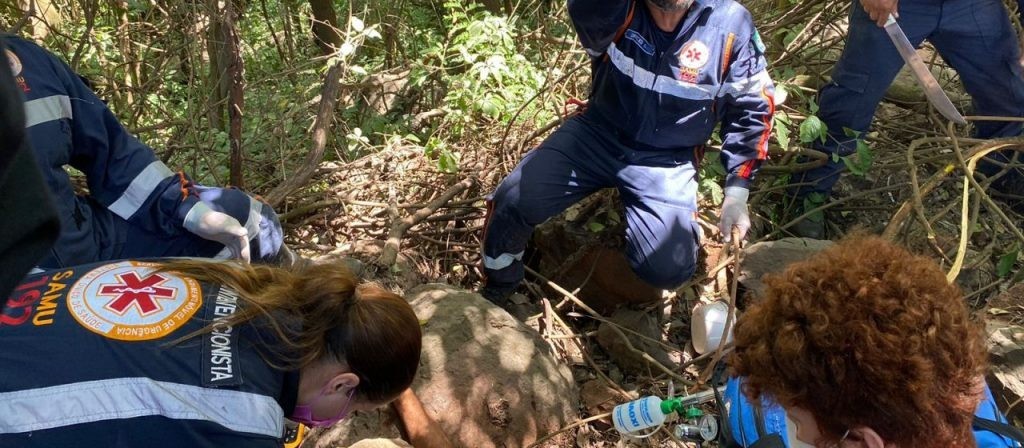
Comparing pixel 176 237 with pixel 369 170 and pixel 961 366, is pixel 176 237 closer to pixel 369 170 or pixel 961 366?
pixel 369 170

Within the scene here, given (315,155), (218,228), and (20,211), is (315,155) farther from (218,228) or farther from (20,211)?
(20,211)

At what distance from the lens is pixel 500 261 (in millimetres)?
3246

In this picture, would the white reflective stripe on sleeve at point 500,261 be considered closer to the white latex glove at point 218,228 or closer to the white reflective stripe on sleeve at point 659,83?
the white reflective stripe on sleeve at point 659,83

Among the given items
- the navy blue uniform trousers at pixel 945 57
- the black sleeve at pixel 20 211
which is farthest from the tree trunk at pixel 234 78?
the navy blue uniform trousers at pixel 945 57

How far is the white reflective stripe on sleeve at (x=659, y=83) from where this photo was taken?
299cm

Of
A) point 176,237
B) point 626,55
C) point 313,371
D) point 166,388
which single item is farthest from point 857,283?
point 176,237

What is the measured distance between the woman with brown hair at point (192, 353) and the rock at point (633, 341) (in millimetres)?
1639

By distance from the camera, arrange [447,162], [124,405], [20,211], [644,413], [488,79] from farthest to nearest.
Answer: [488,79] < [447,162] < [644,413] < [124,405] < [20,211]

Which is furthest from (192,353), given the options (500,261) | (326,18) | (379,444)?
(326,18)

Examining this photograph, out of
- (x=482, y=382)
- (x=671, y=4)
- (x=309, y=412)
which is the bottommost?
(x=482, y=382)

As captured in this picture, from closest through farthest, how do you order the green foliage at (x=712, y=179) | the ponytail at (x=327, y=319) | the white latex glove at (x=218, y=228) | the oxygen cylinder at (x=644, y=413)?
the ponytail at (x=327, y=319) < the oxygen cylinder at (x=644, y=413) < the white latex glove at (x=218, y=228) < the green foliage at (x=712, y=179)

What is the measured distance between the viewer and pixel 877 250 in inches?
53.6

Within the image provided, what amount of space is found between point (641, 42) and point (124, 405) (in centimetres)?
233

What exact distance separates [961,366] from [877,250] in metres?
0.25
